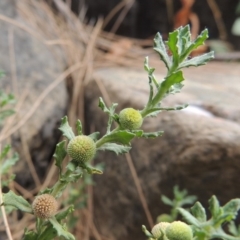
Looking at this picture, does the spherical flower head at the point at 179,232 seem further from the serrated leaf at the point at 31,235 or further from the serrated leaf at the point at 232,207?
the serrated leaf at the point at 31,235

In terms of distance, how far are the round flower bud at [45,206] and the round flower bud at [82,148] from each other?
6 centimetres

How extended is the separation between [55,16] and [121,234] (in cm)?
105

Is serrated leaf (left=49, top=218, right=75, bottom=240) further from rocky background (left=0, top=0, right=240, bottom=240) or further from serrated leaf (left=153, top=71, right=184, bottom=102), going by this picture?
rocky background (left=0, top=0, right=240, bottom=240)

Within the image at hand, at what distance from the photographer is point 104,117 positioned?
1.46m

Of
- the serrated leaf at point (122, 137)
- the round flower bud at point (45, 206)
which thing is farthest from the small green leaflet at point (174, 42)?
the round flower bud at point (45, 206)

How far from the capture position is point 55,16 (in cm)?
201

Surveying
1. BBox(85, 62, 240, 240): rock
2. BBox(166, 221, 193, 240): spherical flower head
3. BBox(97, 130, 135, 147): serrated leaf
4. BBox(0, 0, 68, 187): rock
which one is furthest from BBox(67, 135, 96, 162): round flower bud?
BBox(0, 0, 68, 187): rock

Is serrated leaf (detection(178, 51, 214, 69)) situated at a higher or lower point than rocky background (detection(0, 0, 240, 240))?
higher

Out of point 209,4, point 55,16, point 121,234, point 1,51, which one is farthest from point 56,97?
point 209,4

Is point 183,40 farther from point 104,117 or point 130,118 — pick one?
point 104,117

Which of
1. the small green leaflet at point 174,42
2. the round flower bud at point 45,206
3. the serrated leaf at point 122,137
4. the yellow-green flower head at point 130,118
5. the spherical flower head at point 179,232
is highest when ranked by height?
the small green leaflet at point 174,42

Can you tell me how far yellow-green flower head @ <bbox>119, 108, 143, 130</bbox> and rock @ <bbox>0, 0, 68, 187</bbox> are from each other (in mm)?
821

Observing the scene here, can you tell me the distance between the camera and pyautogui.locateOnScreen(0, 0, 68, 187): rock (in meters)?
1.40

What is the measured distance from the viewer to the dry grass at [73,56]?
137 cm
